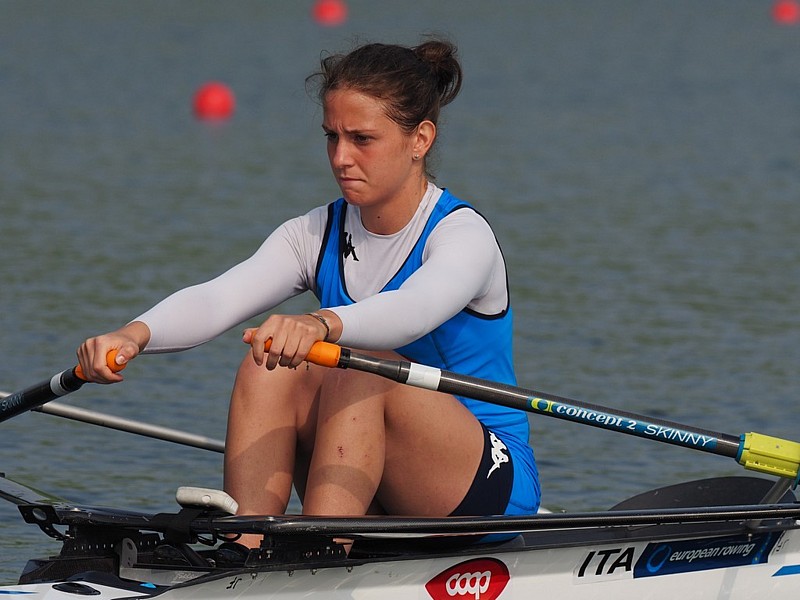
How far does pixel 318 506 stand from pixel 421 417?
0.32 meters

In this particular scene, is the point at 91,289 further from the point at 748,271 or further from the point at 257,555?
the point at 257,555

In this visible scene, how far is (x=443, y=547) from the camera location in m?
3.76

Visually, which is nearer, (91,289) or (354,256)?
(354,256)

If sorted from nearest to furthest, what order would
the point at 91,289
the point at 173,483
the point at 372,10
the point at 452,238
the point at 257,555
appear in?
the point at 257,555 → the point at 452,238 → the point at 173,483 → the point at 91,289 → the point at 372,10

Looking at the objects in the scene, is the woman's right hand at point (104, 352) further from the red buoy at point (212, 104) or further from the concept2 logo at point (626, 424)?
the red buoy at point (212, 104)

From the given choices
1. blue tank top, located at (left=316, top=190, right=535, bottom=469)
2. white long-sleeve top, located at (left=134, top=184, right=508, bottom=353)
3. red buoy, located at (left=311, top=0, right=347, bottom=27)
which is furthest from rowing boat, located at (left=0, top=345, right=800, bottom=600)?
red buoy, located at (left=311, top=0, right=347, bottom=27)

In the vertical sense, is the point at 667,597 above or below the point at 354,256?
below

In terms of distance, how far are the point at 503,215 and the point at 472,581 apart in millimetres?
8057

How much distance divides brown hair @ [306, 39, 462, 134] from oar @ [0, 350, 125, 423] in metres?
0.93

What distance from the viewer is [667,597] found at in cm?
396

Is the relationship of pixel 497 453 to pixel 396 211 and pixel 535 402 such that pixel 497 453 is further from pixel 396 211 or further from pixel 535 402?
pixel 396 211

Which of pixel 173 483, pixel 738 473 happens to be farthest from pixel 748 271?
pixel 173 483

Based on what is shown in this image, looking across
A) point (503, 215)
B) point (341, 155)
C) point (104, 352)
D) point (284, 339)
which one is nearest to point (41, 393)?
point (104, 352)

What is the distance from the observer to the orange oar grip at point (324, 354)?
348 cm
